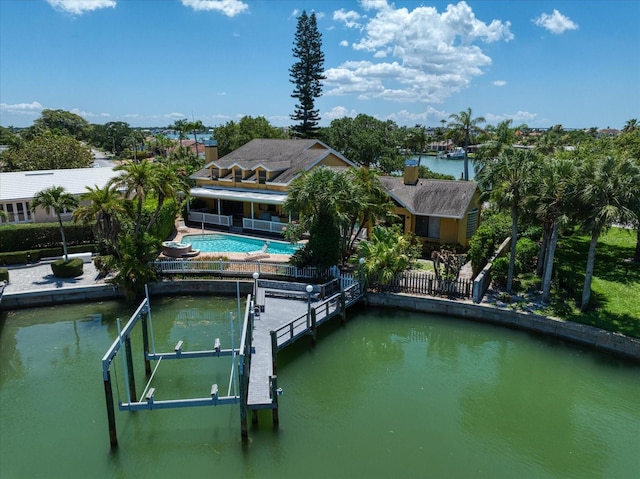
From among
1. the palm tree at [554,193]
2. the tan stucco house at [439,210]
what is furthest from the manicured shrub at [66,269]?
the palm tree at [554,193]

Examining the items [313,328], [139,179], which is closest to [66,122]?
[139,179]

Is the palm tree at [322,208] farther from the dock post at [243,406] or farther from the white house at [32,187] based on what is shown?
the white house at [32,187]

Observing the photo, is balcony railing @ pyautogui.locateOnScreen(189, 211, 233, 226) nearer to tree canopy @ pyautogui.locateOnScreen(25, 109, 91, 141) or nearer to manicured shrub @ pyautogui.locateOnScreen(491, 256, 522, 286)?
manicured shrub @ pyautogui.locateOnScreen(491, 256, 522, 286)

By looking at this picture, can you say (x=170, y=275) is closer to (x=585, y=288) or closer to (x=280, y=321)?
(x=280, y=321)

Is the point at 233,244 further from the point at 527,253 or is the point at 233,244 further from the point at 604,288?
the point at 604,288

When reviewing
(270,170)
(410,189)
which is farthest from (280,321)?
(270,170)

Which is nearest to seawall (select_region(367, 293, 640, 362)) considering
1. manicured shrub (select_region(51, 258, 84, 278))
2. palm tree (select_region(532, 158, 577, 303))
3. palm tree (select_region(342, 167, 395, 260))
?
palm tree (select_region(532, 158, 577, 303))
